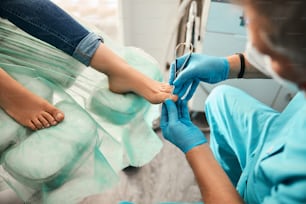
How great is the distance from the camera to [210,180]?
2.16ft

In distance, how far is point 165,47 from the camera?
147cm

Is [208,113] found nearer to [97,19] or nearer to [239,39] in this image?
[239,39]

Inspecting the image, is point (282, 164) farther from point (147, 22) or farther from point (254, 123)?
point (147, 22)

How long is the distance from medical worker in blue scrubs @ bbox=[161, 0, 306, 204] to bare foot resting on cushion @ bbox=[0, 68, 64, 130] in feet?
1.05

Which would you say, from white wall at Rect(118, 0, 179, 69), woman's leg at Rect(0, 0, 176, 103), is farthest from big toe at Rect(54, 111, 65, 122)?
white wall at Rect(118, 0, 179, 69)

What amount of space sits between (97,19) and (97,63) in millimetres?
→ 761

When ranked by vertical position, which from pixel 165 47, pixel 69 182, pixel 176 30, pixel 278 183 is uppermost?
pixel 176 30

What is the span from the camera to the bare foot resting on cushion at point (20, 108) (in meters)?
0.72

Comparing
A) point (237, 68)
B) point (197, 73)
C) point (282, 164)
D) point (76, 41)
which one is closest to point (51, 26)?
point (76, 41)

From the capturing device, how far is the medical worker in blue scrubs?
0.37 meters

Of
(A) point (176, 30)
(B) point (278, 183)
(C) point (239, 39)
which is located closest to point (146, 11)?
(A) point (176, 30)

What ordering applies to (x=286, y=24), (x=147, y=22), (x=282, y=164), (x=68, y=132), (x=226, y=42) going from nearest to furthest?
1. (x=286, y=24)
2. (x=282, y=164)
3. (x=68, y=132)
4. (x=226, y=42)
5. (x=147, y=22)

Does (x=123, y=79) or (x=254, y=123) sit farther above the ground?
(x=123, y=79)

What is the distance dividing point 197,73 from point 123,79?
23 cm
